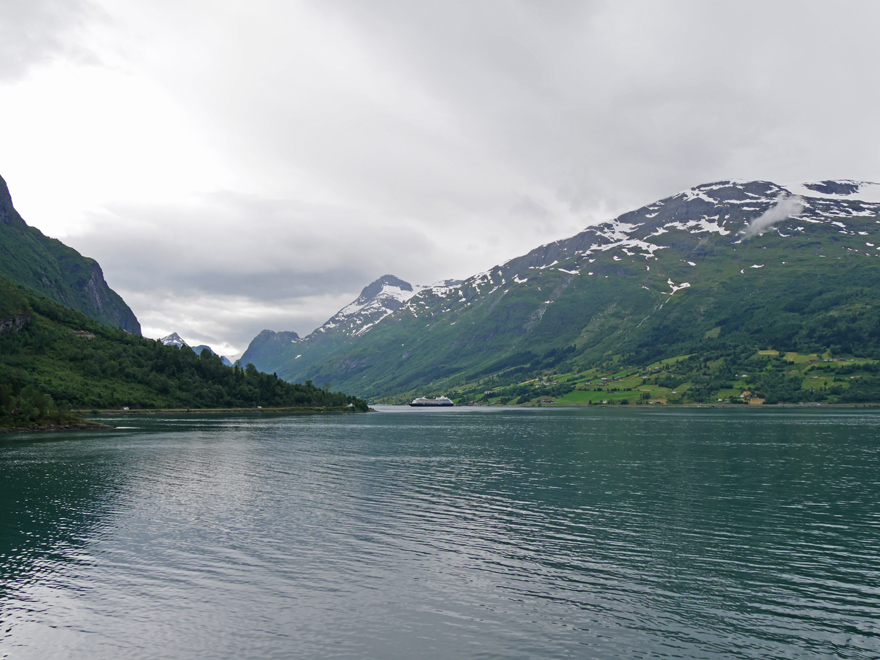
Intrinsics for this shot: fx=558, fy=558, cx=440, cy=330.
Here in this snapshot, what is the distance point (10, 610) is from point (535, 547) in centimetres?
2792

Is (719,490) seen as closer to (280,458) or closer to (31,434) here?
(280,458)

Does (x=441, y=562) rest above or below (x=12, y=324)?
→ below

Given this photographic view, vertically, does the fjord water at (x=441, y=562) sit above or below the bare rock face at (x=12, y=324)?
below

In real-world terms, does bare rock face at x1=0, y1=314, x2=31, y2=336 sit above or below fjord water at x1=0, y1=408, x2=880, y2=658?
above

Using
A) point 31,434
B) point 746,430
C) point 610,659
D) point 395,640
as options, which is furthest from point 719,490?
point 31,434

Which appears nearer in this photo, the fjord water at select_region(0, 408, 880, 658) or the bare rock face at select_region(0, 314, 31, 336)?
the fjord water at select_region(0, 408, 880, 658)

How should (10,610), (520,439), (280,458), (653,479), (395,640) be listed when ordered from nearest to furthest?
(395,640) → (10,610) → (653,479) → (280,458) → (520,439)

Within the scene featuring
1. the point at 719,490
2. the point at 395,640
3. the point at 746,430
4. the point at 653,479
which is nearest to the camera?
the point at 395,640

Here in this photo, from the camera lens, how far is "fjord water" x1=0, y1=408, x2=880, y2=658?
23047mm

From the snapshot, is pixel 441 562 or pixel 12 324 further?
pixel 12 324

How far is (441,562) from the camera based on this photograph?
108ft

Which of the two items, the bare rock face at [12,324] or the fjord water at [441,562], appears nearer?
the fjord water at [441,562]

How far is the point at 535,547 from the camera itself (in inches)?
1416

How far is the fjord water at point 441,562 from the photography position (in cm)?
2305
